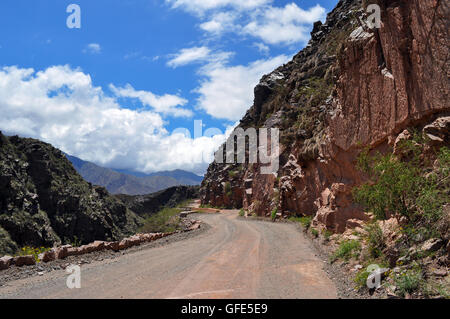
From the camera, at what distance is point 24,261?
11086 mm

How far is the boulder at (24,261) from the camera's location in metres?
11.0

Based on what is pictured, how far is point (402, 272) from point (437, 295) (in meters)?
1.24

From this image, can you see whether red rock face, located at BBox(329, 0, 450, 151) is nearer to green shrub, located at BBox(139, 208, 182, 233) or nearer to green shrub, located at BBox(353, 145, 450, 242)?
green shrub, located at BBox(353, 145, 450, 242)

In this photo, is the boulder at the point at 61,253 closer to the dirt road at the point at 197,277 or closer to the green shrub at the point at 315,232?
the dirt road at the point at 197,277

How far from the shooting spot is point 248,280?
31.2 feet

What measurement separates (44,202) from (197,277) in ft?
200

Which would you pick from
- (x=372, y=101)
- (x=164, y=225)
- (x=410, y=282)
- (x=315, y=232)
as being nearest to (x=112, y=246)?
(x=315, y=232)

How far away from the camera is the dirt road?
823 cm

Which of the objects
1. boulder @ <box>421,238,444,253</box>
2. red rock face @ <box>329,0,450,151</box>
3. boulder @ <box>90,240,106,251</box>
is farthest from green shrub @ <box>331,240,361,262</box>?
boulder @ <box>90,240,106,251</box>

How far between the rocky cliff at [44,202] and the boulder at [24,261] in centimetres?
3650

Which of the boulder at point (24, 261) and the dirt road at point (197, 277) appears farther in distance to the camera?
the boulder at point (24, 261)

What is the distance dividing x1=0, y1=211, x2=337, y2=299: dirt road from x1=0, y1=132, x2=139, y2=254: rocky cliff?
38.1m

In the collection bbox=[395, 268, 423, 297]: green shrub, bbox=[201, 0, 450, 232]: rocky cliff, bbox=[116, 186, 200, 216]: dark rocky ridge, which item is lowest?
bbox=[116, 186, 200, 216]: dark rocky ridge

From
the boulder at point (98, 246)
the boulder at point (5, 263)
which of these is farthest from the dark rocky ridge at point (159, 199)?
the boulder at point (5, 263)
